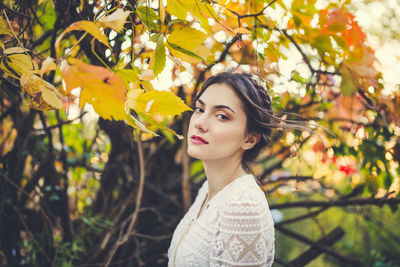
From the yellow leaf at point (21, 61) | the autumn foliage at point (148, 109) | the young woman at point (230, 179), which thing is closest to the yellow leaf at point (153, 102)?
the autumn foliage at point (148, 109)

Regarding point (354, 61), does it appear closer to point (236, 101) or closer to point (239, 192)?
point (236, 101)

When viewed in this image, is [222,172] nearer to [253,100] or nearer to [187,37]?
[253,100]

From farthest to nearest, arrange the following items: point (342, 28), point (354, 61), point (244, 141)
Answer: point (244, 141), point (354, 61), point (342, 28)

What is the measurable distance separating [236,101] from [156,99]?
48 centimetres

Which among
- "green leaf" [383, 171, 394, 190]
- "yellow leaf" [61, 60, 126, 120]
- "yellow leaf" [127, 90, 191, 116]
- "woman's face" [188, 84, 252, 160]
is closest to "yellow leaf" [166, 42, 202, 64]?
"yellow leaf" [127, 90, 191, 116]

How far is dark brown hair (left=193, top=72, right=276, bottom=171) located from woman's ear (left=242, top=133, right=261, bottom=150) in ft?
0.05

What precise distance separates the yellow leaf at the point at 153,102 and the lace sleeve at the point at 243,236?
1.52 ft

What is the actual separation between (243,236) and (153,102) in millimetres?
532

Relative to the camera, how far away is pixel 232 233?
36.9 inches

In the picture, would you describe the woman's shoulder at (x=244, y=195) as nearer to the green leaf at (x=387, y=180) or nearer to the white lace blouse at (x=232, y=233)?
the white lace blouse at (x=232, y=233)

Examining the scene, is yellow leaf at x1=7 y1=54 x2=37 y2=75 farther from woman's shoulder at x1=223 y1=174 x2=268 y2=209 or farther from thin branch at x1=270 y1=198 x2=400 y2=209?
thin branch at x1=270 y1=198 x2=400 y2=209

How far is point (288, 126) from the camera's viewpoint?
3.67ft

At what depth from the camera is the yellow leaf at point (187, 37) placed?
0.69 metres

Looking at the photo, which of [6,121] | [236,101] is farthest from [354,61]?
[6,121]
